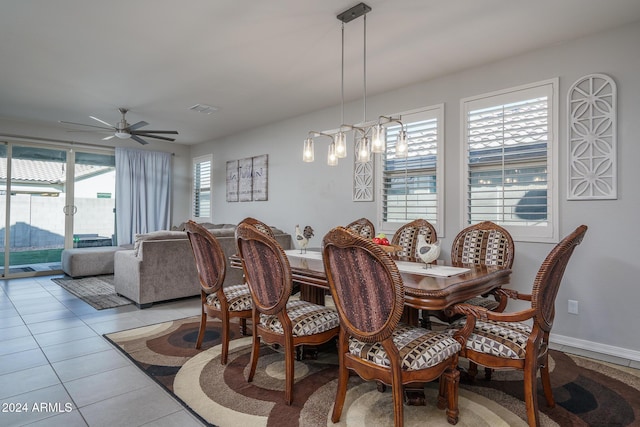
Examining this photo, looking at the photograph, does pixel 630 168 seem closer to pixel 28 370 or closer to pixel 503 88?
pixel 503 88

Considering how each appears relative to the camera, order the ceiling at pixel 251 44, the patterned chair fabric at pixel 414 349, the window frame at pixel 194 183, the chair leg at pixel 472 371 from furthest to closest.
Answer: the window frame at pixel 194 183
the ceiling at pixel 251 44
the chair leg at pixel 472 371
the patterned chair fabric at pixel 414 349

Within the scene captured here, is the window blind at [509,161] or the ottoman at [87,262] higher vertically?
the window blind at [509,161]

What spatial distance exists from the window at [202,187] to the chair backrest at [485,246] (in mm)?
5579

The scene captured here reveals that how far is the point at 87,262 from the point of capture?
5922 millimetres

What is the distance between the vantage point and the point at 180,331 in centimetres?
335

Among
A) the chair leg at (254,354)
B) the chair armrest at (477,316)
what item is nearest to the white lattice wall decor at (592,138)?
the chair armrest at (477,316)

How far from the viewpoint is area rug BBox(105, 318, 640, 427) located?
1935 millimetres

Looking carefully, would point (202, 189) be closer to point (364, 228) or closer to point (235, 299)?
point (364, 228)

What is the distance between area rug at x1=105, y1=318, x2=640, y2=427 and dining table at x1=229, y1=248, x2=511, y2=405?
0.99 feet

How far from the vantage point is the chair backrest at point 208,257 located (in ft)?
8.30

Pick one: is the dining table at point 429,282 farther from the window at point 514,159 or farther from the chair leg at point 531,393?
the window at point 514,159

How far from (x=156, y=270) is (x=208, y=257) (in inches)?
74.9

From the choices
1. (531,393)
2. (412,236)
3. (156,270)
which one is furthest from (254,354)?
(156,270)

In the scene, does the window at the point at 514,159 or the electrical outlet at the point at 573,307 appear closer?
the electrical outlet at the point at 573,307
